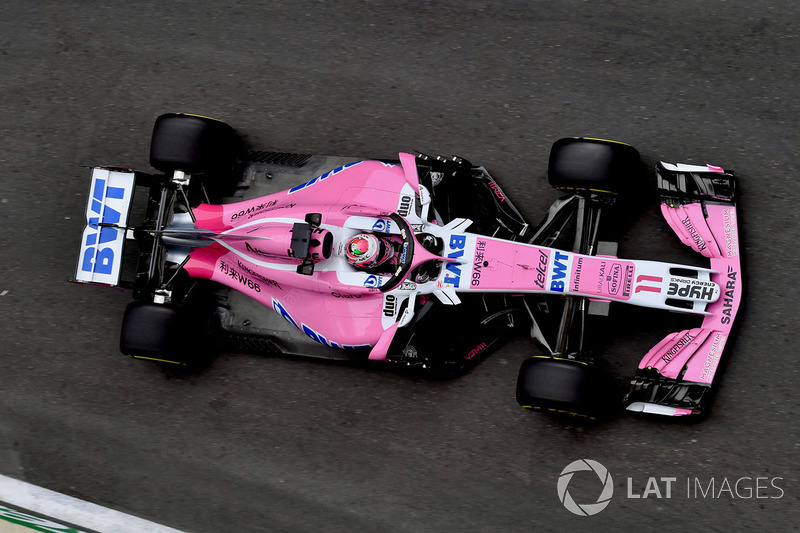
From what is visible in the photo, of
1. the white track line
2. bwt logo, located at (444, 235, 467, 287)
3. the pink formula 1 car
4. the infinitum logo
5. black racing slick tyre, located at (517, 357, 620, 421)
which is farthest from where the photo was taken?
the white track line

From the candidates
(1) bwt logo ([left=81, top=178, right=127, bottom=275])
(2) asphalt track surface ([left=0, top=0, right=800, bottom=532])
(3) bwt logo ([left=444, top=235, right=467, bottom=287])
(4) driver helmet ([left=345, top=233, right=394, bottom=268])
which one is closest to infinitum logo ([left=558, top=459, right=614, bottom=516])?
(2) asphalt track surface ([left=0, top=0, right=800, bottom=532])

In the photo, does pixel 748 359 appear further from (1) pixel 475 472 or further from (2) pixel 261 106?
(2) pixel 261 106

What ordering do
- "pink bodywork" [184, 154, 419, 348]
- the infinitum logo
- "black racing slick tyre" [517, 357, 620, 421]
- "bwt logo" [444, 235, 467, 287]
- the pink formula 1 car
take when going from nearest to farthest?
"black racing slick tyre" [517, 357, 620, 421] → the pink formula 1 car → "bwt logo" [444, 235, 467, 287] → "pink bodywork" [184, 154, 419, 348] → the infinitum logo

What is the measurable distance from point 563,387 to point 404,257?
46.1 inches

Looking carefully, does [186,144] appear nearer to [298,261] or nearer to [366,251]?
[298,261]

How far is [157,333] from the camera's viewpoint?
4559 millimetres

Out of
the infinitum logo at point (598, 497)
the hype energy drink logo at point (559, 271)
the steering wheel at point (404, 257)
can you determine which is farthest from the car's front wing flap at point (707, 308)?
the steering wheel at point (404, 257)

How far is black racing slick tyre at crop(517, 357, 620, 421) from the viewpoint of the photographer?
402cm

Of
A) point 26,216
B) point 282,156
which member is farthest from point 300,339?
point 26,216

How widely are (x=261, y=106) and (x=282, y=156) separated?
48cm

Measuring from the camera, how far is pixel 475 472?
464cm

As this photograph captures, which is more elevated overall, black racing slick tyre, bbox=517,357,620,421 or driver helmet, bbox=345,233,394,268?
driver helmet, bbox=345,233,394,268

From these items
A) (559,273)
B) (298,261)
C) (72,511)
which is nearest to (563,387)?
(559,273)

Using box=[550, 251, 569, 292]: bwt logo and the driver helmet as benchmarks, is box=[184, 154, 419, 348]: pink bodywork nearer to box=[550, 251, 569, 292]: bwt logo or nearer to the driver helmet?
the driver helmet
